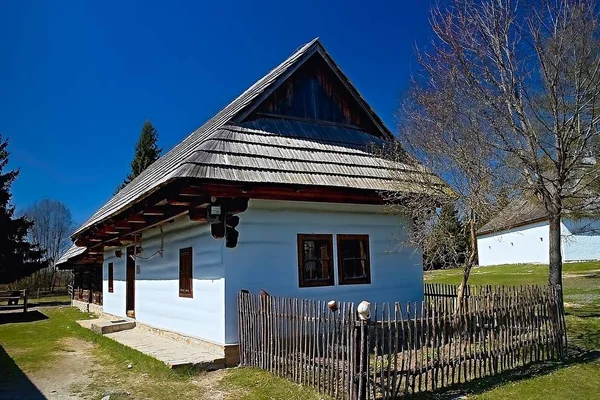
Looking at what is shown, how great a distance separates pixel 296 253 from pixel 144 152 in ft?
110

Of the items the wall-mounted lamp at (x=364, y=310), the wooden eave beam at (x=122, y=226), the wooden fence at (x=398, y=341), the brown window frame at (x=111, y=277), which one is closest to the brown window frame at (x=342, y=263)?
the wooden fence at (x=398, y=341)

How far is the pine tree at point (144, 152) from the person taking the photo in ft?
129

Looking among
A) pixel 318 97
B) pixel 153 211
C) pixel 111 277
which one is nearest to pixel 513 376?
pixel 153 211

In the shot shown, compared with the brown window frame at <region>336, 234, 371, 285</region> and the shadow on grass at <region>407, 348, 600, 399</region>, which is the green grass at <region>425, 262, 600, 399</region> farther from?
the brown window frame at <region>336, 234, 371, 285</region>

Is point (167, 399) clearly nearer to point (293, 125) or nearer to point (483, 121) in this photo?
point (293, 125)

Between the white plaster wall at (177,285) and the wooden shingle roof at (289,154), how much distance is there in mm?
1319

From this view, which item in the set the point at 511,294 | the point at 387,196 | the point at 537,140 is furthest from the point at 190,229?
the point at 537,140

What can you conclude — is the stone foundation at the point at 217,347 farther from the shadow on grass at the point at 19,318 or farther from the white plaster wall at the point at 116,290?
the shadow on grass at the point at 19,318

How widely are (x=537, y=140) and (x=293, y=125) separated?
16.1 feet

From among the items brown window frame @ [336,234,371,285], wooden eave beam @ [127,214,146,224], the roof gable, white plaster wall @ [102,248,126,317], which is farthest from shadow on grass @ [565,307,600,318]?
white plaster wall @ [102,248,126,317]

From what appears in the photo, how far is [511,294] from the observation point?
780 cm

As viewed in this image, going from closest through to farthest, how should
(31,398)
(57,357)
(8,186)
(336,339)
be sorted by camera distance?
(336,339)
(31,398)
(57,357)
(8,186)

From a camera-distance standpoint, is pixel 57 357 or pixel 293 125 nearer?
pixel 57 357

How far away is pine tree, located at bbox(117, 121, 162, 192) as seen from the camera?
3941 centimetres
